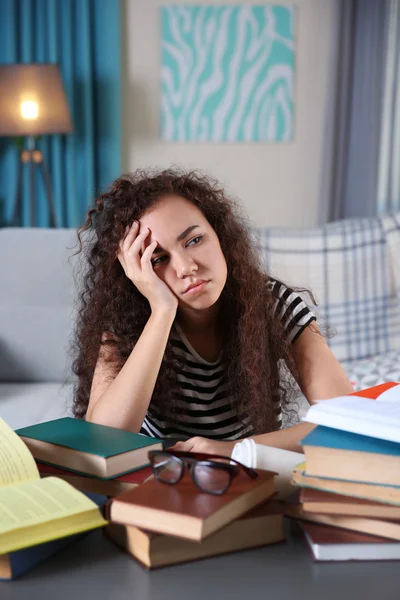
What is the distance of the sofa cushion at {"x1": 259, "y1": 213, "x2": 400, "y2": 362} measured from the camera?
2516mm

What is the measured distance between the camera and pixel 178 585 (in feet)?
2.13

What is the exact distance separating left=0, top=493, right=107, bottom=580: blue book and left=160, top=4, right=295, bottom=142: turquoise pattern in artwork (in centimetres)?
366

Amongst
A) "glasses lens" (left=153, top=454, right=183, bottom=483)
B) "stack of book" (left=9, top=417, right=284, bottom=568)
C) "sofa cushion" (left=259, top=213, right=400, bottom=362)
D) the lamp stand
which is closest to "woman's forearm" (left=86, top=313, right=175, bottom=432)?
"stack of book" (left=9, top=417, right=284, bottom=568)

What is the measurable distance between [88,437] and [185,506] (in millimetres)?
238

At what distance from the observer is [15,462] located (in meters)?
0.80

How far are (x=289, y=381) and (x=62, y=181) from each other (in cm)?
282

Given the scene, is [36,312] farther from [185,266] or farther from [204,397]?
[185,266]

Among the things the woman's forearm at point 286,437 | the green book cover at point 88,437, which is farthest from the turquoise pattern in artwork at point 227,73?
the green book cover at point 88,437

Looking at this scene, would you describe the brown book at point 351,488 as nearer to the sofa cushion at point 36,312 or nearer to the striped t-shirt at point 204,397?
the striped t-shirt at point 204,397

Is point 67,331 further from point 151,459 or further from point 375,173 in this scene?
point 375,173

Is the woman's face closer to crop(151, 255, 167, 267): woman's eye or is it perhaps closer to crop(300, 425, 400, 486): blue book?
crop(151, 255, 167, 267): woman's eye

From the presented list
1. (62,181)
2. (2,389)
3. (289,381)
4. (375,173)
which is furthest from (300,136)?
(289,381)

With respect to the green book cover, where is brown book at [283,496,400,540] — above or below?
below

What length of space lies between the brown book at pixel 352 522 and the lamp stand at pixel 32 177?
3254mm
